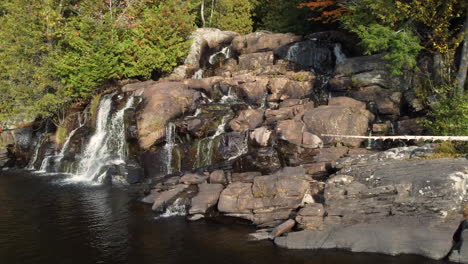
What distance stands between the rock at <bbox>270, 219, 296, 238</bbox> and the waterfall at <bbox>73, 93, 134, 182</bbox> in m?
12.9

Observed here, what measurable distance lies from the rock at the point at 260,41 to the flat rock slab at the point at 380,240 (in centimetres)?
2075

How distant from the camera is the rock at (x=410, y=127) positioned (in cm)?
1846

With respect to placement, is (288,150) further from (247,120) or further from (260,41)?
(260,41)

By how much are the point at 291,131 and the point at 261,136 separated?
1.45 meters

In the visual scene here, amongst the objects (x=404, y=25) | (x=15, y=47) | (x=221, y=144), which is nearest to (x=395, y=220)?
(x=221, y=144)

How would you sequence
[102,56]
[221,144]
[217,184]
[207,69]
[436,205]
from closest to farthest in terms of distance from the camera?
[436,205] → [217,184] → [221,144] → [102,56] → [207,69]

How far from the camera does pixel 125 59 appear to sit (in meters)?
30.3

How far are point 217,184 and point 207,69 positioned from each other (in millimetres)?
17033

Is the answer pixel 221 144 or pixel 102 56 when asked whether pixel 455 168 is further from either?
pixel 102 56

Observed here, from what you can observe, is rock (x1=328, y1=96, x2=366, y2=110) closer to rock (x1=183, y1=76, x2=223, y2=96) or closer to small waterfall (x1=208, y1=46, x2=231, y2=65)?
rock (x1=183, y1=76, x2=223, y2=96)

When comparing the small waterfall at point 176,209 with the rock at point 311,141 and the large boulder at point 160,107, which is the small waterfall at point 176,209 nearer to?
the rock at point 311,141

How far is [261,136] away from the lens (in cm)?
1898

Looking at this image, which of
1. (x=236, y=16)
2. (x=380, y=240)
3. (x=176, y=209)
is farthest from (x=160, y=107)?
(x=236, y=16)

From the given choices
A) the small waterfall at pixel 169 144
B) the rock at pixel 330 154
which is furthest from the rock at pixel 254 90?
the rock at pixel 330 154
